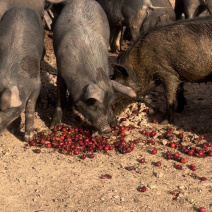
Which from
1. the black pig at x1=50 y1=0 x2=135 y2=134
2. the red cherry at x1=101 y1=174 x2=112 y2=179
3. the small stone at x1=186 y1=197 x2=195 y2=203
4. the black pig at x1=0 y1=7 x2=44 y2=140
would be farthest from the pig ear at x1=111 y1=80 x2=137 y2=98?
the small stone at x1=186 y1=197 x2=195 y2=203

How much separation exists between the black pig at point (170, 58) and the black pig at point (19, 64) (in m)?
1.49

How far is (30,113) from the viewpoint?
282 inches

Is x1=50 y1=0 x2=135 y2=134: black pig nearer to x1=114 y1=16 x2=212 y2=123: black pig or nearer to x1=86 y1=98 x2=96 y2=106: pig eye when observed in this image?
x1=86 y1=98 x2=96 y2=106: pig eye

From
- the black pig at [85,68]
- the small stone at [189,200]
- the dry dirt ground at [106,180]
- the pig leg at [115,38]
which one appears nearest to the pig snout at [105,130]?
the black pig at [85,68]

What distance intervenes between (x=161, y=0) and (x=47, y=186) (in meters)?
6.63

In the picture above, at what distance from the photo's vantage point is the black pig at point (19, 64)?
21.5 feet

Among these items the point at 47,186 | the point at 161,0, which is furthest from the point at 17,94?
the point at 161,0

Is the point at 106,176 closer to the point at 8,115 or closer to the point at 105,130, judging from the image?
the point at 105,130

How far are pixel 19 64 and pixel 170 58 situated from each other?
8.25 feet

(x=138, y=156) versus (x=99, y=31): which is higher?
(x=99, y=31)

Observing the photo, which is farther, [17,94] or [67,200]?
[17,94]

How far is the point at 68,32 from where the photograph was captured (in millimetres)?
7367

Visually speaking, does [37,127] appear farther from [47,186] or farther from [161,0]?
[161,0]

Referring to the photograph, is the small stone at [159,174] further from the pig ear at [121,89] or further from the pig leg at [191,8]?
the pig leg at [191,8]
